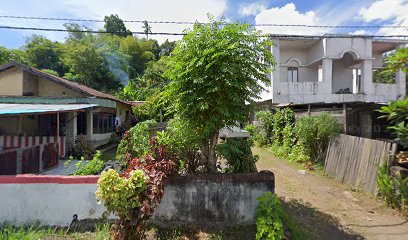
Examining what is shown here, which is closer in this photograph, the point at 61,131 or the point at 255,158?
the point at 255,158

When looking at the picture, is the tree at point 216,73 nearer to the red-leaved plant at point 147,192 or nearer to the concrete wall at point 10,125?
the red-leaved plant at point 147,192

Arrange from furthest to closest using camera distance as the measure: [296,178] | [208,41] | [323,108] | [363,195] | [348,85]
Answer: [348,85], [323,108], [296,178], [363,195], [208,41]

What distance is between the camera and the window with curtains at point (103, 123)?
14327 mm

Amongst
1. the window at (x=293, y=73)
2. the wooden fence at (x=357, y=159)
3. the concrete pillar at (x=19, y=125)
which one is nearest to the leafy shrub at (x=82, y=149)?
the concrete pillar at (x=19, y=125)

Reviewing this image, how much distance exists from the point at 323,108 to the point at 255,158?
20.9 ft

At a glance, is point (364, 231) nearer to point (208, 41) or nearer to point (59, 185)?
point (208, 41)

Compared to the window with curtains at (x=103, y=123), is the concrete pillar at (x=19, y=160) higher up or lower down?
lower down

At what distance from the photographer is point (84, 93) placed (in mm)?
11953

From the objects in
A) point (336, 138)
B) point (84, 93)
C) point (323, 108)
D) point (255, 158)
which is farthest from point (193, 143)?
point (84, 93)

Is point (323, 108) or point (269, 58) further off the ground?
point (269, 58)

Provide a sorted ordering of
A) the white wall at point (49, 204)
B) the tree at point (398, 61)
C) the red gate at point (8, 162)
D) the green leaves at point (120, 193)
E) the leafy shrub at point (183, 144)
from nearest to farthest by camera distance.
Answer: the tree at point (398, 61)
the green leaves at point (120, 193)
the white wall at point (49, 204)
the leafy shrub at point (183, 144)
the red gate at point (8, 162)

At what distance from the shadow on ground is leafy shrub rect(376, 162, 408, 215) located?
172cm

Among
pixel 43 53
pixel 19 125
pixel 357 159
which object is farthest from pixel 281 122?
pixel 43 53

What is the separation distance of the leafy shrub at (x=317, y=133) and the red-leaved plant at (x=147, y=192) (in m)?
6.76
